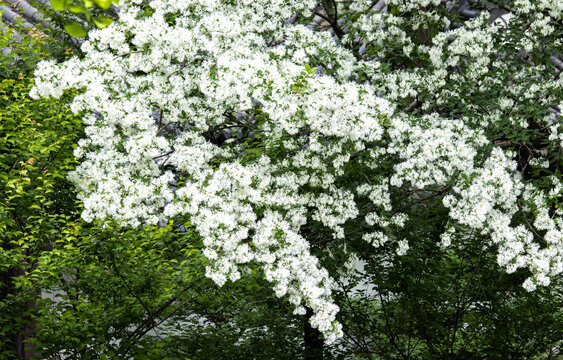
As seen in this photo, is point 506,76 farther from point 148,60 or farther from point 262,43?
point 148,60

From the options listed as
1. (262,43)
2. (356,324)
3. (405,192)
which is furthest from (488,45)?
(356,324)

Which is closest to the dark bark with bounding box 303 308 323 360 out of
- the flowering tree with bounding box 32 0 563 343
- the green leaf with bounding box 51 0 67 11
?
the flowering tree with bounding box 32 0 563 343

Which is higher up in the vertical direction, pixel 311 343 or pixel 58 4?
pixel 311 343

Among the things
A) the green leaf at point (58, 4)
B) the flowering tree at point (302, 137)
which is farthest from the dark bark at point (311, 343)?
the green leaf at point (58, 4)

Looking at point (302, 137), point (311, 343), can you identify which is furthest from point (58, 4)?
point (311, 343)

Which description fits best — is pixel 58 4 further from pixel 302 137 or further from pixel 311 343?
pixel 311 343

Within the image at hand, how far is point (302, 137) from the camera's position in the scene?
20.5 feet

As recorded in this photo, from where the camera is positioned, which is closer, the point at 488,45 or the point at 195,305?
the point at 488,45

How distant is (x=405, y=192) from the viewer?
6.53m

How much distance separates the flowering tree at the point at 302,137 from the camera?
501 cm

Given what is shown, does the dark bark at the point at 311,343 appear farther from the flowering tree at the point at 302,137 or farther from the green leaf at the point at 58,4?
the green leaf at the point at 58,4

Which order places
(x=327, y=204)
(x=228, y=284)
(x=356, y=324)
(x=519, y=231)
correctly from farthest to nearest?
1. (x=356, y=324)
2. (x=228, y=284)
3. (x=327, y=204)
4. (x=519, y=231)

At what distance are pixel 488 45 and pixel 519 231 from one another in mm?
2932

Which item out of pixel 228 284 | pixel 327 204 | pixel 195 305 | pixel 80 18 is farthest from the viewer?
pixel 80 18
